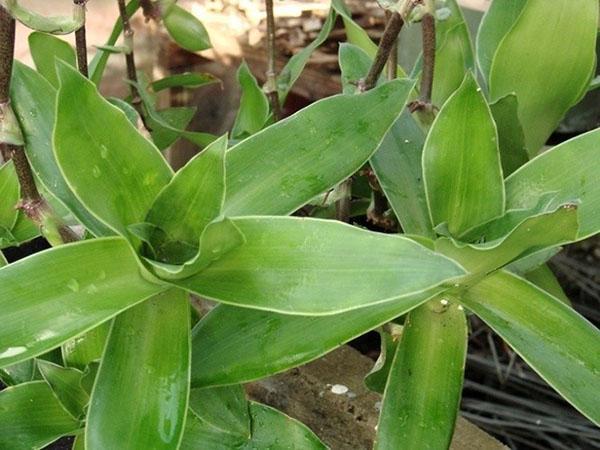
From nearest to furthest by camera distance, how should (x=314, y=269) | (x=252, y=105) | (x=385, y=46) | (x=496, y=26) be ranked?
1. (x=314, y=269)
2. (x=385, y=46)
3. (x=496, y=26)
4. (x=252, y=105)

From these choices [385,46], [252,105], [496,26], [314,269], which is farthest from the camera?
[252,105]

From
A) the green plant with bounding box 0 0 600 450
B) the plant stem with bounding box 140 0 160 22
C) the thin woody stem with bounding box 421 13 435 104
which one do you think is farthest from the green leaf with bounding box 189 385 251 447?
the plant stem with bounding box 140 0 160 22

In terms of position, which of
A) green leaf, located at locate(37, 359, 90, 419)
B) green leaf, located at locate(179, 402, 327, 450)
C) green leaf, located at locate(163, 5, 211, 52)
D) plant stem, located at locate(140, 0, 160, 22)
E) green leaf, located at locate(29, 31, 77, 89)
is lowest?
green leaf, located at locate(179, 402, 327, 450)

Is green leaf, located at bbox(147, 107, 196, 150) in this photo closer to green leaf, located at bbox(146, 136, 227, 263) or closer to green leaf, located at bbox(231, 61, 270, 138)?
green leaf, located at bbox(231, 61, 270, 138)

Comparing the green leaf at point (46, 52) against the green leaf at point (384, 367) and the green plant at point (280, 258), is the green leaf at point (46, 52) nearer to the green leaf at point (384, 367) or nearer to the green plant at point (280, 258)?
the green plant at point (280, 258)

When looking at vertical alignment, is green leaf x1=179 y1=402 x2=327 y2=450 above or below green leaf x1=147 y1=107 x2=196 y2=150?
below

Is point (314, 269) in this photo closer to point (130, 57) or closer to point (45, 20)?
point (45, 20)

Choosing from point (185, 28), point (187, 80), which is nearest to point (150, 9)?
point (185, 28)
